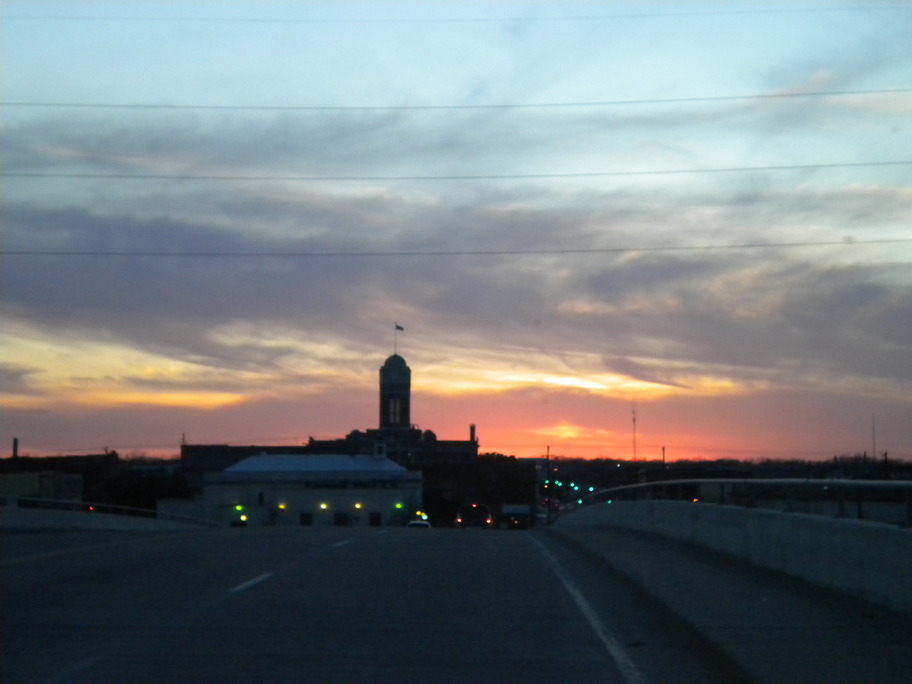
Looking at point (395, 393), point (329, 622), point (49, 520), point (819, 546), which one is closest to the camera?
point (329, 622)

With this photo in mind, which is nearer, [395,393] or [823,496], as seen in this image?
[823,496]

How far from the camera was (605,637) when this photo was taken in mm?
10422

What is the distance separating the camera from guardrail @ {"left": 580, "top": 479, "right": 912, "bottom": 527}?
10.3m

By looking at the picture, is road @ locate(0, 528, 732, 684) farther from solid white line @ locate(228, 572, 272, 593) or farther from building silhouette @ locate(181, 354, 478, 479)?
building silhouette @ locate(181, 354, 478, 479)

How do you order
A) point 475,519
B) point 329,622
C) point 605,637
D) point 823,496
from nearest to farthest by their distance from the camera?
1. point 605,637
2. point 329,622
3. point 823,496
4. point 475,519

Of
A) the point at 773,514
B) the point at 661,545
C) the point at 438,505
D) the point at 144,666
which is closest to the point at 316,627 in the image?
the point at 144,666

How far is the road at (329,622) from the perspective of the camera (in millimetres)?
8867

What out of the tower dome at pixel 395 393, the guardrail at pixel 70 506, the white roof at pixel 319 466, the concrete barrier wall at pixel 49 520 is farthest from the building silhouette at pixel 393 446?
the concrete barrier wall at pixel 49 520

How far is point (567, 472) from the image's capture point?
111812 millimetres

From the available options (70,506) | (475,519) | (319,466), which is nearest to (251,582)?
(70,506)

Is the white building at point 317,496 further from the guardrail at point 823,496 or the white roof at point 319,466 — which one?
the guardrail at point 823,496

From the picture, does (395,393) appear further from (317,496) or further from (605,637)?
(605,637)

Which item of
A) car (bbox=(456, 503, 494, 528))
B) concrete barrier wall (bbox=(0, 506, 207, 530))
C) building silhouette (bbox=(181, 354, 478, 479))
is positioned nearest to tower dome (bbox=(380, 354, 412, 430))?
building silhouette (bbox=(181, 354, 478, 479))

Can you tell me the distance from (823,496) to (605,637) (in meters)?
3.38
